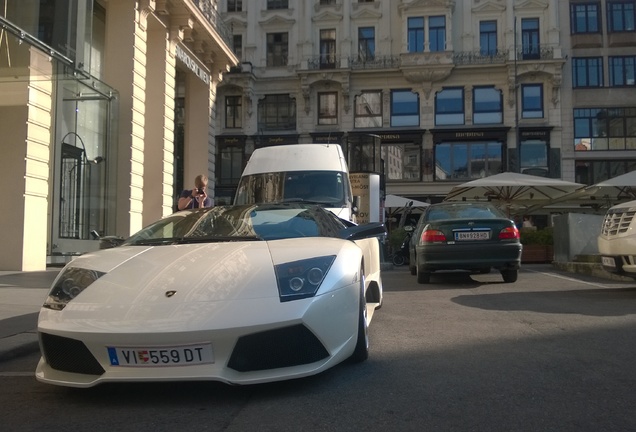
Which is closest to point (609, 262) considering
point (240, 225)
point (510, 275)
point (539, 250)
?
point (510, 275)

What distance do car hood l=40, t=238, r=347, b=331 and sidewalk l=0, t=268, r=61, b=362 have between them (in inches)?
54.5

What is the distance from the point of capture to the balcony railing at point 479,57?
3525cm

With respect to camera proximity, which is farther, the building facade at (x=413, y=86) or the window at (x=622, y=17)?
the building facade at (x=413, y=86)

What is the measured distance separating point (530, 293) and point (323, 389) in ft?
19.1

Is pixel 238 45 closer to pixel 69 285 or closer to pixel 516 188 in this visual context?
pixel 516 188

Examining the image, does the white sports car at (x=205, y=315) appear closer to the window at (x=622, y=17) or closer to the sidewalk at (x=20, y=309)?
the sidewalk at (x=20, y=309)

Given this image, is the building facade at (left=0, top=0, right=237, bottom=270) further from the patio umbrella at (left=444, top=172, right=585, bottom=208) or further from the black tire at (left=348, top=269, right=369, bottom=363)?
the patio umbrella at (left=444, top=172, right=585, bottom=208)

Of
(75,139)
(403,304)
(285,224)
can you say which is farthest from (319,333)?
(75,139)

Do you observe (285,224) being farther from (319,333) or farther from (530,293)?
(530,293)

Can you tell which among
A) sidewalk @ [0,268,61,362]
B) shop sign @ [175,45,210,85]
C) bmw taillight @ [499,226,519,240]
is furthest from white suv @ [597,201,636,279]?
shop sign @ [175,45,210,85]

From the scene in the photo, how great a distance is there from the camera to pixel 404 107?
36.1m

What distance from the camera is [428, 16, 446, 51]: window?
35562 mm

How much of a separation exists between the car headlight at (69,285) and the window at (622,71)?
36914 mm

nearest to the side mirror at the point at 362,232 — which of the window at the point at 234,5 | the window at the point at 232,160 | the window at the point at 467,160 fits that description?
the window at the point at 467,160
